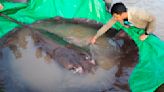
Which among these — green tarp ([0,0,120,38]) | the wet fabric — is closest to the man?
the wet fabric

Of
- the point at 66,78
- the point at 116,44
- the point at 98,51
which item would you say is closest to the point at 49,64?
the point at 66,78

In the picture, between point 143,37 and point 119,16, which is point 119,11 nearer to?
point 119,16

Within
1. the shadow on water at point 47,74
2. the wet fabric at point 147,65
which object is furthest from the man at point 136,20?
the shadow on water at point 47,74

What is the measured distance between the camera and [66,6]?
4.84 m

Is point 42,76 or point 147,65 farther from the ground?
point 42,76

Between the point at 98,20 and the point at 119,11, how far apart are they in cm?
91

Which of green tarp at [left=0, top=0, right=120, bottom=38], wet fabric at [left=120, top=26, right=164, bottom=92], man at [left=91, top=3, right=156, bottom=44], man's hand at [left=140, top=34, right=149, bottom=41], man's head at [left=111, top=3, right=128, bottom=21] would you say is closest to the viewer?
wet fabric at [left=120, top=26, right=164, bottom=92]

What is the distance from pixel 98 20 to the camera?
4668 mm

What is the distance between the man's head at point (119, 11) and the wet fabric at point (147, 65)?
1.57 feet

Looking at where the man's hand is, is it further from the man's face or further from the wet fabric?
the man's face

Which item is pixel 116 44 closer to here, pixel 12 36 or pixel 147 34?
pixel 147 34

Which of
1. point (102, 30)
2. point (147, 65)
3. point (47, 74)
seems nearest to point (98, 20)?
point (102, 30)

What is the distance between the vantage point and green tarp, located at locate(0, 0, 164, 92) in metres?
3.57

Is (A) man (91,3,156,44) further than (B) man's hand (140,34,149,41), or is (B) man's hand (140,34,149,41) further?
(B) man's hand (140,34,149,41)
